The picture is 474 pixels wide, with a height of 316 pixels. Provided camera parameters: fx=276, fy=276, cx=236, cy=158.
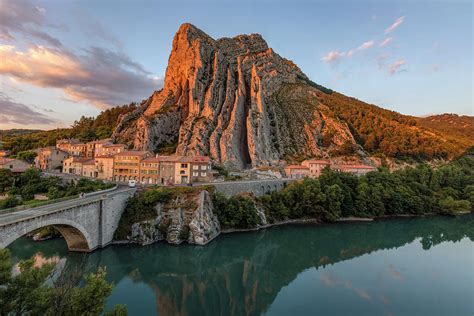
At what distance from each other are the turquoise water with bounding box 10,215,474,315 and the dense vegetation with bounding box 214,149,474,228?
3199 millimetres

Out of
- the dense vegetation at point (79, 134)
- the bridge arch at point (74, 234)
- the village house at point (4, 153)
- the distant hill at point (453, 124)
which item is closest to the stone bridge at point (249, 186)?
the bridge arch at point (74, 234)

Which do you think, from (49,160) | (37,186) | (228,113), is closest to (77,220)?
(37,186)

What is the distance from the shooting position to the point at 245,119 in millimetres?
68812

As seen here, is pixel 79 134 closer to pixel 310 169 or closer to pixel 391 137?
pixel 310 169

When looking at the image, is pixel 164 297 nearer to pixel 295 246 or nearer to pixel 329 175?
pixel 295 246

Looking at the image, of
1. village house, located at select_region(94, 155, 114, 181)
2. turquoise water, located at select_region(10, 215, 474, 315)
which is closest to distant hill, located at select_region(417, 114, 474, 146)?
turquoise water, located at select_region(10, 215, 474, 315)

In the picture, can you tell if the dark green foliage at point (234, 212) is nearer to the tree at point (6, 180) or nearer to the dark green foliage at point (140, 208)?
the dark green foliage at point (140, 208)

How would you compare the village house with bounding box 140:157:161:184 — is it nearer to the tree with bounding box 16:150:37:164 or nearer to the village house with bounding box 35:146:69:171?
Result: the village house with bounding box 35:146:69:171

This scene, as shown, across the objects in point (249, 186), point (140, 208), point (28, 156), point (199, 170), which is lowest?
point (140, 208)

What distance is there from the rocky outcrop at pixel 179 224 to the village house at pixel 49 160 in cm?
3235

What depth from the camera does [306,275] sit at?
2502 centimetres

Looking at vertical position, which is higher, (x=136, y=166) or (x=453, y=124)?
(x=453, y=124)

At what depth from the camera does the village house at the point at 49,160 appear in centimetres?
5125

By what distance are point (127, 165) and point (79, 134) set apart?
40049 mm
